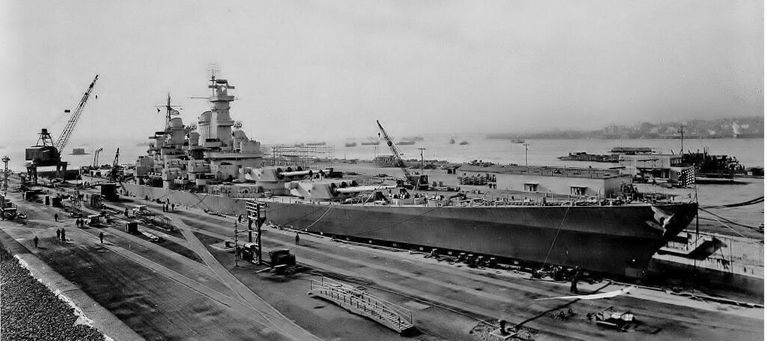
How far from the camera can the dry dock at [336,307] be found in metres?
13.4

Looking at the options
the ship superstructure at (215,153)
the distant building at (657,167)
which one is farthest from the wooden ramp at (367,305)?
the distant building at (657,167)

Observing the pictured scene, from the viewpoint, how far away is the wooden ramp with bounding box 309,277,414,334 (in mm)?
13555

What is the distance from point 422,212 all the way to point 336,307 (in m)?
7.76

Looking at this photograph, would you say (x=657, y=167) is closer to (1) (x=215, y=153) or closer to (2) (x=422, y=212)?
(2) (x=422, y=212)

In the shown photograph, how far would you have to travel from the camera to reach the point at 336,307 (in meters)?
15.2

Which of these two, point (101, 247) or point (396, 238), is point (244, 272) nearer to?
point (396, 238)

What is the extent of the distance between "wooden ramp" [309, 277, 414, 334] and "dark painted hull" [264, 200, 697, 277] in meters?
6.19

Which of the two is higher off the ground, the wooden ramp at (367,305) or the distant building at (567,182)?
the distant building at (567,182)

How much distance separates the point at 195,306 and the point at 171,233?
14.1m

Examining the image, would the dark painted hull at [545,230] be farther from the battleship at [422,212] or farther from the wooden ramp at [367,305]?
the wooden ramp at [367,305]

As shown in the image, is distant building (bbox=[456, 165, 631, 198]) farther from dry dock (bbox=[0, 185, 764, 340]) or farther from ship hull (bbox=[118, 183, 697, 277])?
dry dock (bbox=[0, 185, 764, 340])

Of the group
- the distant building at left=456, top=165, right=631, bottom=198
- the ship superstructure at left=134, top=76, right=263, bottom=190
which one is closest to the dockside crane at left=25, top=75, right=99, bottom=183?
the ship superstructure at left=134, top=76, right=263, bottom=190

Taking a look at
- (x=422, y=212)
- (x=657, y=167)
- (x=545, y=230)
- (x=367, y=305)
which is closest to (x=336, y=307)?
(x=367, y=305)

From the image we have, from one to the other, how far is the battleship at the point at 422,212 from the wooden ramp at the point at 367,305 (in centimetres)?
636
